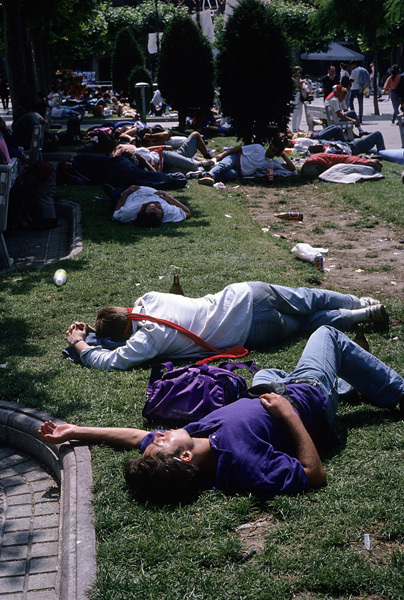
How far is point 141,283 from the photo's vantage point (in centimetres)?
688

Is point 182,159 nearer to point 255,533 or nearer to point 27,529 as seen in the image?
point 27,529

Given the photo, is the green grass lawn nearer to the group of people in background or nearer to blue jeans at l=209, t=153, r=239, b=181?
blue jeans at l=209, t=153, r=239, b=181

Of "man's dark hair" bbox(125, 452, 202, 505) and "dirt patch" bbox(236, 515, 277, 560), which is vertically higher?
"man's dark hair" bbox(125, 452, 202, 505)

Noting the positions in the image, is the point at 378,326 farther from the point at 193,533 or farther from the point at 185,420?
the point at 193,533

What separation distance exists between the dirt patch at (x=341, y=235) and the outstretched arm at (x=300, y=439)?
133 inches

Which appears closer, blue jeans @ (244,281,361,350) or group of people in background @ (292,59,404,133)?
blue jeans @ (244,281,361,350)

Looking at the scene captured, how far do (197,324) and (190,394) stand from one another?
966 millimetres

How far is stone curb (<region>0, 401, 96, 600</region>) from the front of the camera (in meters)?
2.86

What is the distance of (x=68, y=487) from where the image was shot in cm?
352

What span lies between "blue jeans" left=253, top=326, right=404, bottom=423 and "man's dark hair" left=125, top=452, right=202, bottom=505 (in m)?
0.91

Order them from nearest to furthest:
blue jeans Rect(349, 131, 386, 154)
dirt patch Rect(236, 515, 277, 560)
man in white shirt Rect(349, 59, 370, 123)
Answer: dirt patch Rect(236, 515, 277, 560) → blue jeans Rect(349, 131, 386, 154) → man in white shirt Rect(349, 59, 370, 123)

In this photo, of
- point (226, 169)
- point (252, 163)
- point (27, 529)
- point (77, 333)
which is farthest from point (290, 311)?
point (252, 163)

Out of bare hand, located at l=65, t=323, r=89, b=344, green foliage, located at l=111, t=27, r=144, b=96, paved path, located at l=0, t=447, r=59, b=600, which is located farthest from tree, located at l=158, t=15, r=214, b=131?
paved path, located at l=0, t=447, r=59, b=600

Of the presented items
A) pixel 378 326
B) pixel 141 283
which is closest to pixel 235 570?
pixel 378 326
